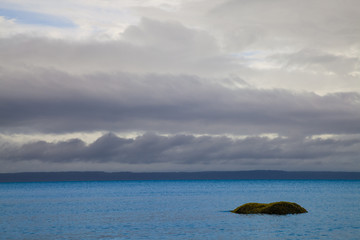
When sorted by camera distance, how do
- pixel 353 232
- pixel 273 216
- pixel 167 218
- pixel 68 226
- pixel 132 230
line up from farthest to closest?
pixel 167 218, pixel 273 216, pixel 68 226, pixel 132 230, pixel 353 232

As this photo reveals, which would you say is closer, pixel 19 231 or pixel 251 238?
pixel 251 238

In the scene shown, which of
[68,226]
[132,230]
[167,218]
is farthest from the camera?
[167,218]

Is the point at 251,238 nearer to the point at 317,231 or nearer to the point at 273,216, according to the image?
the point at 317,231

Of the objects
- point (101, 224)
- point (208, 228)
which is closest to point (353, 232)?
point (208, 228)

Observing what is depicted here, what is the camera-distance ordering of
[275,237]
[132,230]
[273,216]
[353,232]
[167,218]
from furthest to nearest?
[167,218] → [273,216] → [132,230] → [353,232] → [275,237]

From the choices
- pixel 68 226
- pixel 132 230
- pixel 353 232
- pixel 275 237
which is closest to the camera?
pixel 275 237

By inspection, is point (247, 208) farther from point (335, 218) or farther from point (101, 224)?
point (101, 224)

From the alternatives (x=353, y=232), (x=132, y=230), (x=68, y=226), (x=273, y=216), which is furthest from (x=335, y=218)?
(x=68, y=226)

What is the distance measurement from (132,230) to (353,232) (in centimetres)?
2340

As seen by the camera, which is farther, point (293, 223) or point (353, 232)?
point (293, 223)

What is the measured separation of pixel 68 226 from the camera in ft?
160

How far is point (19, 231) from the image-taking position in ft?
151

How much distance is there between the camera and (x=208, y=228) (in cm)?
4512

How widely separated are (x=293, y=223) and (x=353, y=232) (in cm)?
677
